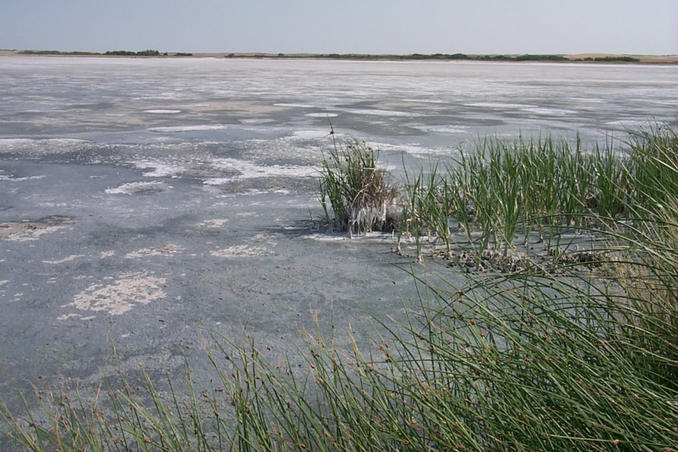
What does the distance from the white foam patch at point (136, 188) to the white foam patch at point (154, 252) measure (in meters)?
2.00

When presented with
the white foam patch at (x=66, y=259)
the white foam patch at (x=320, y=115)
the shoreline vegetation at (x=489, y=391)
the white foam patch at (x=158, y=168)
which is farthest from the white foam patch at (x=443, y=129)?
the shoreline vegetation at (x=489, y=391)

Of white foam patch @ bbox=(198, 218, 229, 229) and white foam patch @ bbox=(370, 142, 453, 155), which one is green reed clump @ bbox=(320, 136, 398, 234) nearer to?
white foam patch @ bbox=(198, 218, 229, 229)

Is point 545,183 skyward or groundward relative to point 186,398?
skyward

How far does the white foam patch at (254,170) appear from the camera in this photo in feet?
23.7

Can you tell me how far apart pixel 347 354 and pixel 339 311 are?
63 centimetres

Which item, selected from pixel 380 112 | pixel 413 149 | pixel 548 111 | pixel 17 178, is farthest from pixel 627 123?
pixel 17 178

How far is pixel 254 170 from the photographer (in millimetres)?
7715

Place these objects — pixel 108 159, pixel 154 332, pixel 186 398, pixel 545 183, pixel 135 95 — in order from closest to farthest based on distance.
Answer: pixel 186 398 → pixel 154 332 → pixel 545 183 → pixel 108 159 → pixel 135 95

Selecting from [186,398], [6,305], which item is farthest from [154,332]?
[6,305]

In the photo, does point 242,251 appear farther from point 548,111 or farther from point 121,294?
point 548,111

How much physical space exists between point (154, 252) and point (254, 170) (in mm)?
3251

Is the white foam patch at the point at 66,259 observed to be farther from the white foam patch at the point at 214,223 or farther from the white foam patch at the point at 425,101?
the white foam patch at the point at 425,101

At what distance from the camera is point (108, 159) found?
8367 millimetres

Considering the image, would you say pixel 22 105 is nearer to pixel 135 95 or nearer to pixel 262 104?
pixel 135 95
